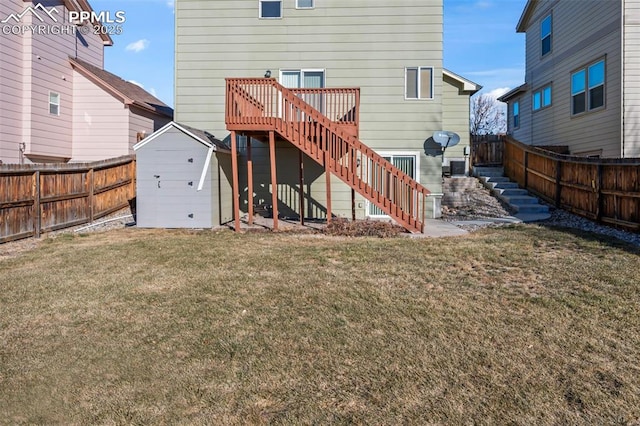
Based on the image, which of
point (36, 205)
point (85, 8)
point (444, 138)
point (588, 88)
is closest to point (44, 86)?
point (85, 8)

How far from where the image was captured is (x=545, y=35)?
16.3 meters

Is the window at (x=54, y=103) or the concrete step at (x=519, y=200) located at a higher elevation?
the window at (x=54, y=103)

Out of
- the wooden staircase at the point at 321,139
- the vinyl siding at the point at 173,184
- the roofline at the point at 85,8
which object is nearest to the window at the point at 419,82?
the wooden staircase at the point at 321,139

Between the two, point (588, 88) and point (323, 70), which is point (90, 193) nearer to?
point (323, 70)

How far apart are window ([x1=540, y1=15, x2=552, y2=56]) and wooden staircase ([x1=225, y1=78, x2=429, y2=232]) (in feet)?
34.2

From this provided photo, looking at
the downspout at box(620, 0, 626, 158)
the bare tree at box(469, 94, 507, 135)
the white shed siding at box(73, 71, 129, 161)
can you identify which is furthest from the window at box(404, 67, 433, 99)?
the bare tree at box(469, 94, 507, 135)

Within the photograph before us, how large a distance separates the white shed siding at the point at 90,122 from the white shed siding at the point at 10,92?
7.13 ft

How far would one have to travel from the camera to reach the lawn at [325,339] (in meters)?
2.80

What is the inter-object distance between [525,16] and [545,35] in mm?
2055

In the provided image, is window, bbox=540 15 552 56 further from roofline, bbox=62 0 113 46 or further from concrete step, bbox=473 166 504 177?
roofline, bbox=62 0 113 46

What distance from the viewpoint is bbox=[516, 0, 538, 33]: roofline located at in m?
17.1

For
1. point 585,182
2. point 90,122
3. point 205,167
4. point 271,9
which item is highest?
point 271,9

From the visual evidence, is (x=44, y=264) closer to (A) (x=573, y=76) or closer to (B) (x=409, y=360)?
(B) (x=409, y=360)

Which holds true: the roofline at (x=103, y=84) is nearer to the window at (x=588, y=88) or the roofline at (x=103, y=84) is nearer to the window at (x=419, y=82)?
the window at (x=419, y=82)
